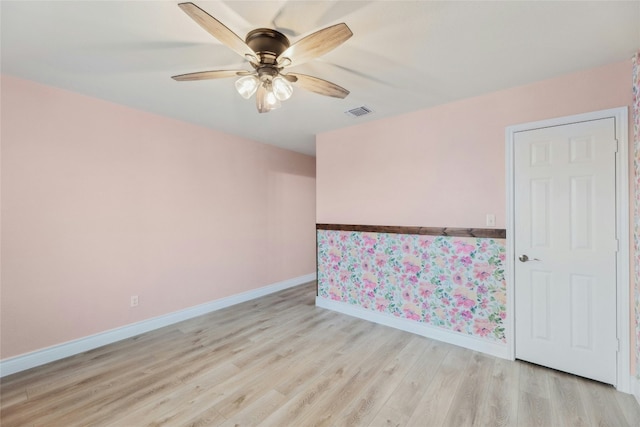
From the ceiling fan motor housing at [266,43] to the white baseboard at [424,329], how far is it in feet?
9.46

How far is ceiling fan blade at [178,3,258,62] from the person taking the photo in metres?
1.14

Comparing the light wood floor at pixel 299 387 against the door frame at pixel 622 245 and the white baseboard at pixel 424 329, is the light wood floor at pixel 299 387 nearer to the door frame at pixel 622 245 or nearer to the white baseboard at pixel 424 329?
the white baseboard at pixel 424 329

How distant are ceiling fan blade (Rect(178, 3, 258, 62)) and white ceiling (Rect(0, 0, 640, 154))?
0.21 metres

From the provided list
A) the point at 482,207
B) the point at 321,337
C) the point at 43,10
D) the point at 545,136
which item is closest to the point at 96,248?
the point at 43,10

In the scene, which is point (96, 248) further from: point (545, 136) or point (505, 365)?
point (545, 136)

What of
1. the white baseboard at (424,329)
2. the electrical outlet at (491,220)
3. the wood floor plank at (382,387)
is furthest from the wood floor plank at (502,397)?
the electrical outlet at (491,220)

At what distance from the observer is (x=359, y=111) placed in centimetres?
297

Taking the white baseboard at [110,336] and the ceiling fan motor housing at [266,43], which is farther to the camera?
the white baseboard at [110,336]

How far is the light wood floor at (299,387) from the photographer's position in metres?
1.74

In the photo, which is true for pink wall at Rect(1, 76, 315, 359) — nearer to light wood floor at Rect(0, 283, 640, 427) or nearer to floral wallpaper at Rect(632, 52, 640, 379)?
light wood floor at Rect(0, 283, 640, 427)

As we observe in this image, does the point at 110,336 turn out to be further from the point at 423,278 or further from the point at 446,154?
the point at 446,154

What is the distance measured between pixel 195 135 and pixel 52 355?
2.67 meters

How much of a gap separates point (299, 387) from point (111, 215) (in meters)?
2.53

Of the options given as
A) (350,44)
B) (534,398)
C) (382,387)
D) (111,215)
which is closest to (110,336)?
(111,215)
